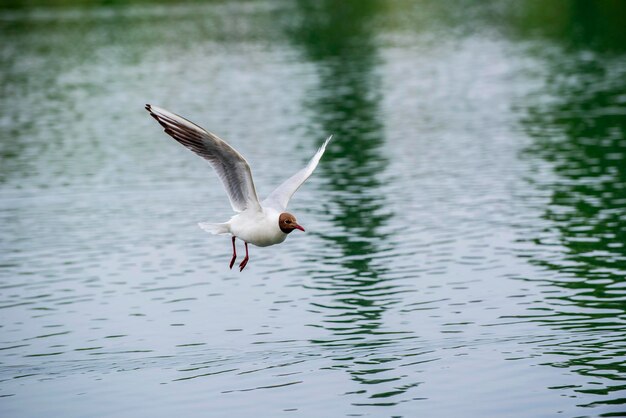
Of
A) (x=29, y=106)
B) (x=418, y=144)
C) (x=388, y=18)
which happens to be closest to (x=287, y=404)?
(x=418, y=144)

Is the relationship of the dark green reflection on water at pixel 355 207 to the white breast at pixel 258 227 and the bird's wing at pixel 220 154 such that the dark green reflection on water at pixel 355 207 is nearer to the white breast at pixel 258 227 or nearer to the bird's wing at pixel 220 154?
the white breast at pixel 258 227

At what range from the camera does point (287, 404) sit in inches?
691

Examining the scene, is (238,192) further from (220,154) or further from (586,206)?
(586,206)

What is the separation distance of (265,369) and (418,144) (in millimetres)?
23378

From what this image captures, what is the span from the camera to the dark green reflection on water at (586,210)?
1936cm

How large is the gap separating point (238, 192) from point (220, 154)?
2.72 ft

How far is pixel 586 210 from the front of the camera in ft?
97.3

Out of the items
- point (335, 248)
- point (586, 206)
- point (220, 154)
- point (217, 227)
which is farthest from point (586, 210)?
point (220, 154)

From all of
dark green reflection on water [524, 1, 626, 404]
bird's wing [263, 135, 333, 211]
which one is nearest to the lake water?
dark green reflection on water [524, 1, 626, 404]

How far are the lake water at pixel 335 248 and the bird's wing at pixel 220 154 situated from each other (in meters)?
2.84

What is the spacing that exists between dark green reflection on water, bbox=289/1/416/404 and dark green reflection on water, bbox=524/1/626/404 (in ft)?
9.78

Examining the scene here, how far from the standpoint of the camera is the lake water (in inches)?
725

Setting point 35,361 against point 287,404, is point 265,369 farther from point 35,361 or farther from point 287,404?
point 35,361

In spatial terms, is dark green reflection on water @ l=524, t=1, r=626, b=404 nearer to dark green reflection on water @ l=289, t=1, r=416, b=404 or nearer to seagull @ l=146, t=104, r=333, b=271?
dark green reflection on water @ l=289, t=1, r=416, b=404
